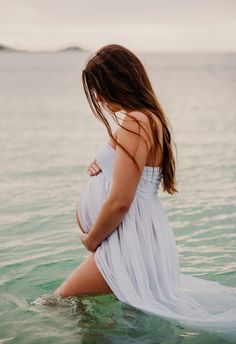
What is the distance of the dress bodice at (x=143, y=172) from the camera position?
163 inches

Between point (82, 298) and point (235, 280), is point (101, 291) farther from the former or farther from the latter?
point (235, 280)

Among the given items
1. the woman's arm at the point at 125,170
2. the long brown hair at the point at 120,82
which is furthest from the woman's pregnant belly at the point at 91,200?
the long brown hair at the point at 120,82

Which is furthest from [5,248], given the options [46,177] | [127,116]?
[46,177]

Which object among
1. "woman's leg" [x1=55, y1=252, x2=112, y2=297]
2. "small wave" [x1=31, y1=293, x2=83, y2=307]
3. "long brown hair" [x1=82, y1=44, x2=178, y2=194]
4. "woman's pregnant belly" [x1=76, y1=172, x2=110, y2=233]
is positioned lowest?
"small wave" [x1=31, y1=293, x2=83, y2=307]

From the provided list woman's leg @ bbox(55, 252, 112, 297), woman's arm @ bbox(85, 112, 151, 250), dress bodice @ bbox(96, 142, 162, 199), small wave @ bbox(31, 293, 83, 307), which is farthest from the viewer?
small wave @ bbox(31, 293, 83, 307)

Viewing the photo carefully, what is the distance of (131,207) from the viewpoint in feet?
13.8

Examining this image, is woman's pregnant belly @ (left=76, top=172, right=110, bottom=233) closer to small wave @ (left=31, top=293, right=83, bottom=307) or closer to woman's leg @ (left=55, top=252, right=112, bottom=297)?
woman's leg @ (left=55, top=252, right=112, bottom=297)

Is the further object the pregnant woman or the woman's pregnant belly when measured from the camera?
the woman's pregnant belly

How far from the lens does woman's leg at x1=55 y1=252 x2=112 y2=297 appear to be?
4.25 m

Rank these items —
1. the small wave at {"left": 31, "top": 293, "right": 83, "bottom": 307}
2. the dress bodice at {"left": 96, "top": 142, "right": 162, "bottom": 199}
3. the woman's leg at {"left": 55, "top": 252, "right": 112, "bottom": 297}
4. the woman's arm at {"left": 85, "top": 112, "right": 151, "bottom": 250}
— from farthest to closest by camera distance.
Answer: the small wave at {"left": 31, "top": 293, "right": 83, "bottom": 307} < the woman's leg at {"left": 55, "top": 252, "right": 112, "bottom": 297} < the dress bodice at {"left": 96, "top": 142, "right": 162, "bottom": 199} < the woman's arm at {"left": 85, "top": 112, "right": 151, "bottom": 250}

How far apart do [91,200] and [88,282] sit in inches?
19.8

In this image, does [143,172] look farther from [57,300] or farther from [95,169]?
[57,300]

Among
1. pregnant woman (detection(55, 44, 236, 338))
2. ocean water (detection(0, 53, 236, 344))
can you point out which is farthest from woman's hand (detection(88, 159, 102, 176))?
ocean water (detection(0, 53, 236, 344))

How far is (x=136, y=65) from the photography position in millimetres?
3977
